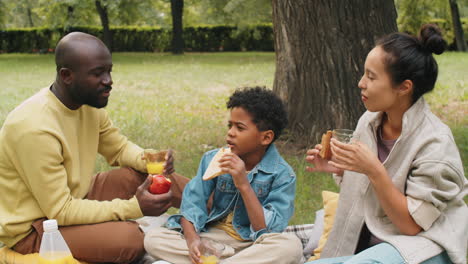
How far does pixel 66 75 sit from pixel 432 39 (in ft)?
7.37

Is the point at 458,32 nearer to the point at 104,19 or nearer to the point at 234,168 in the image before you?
the point at 104,19

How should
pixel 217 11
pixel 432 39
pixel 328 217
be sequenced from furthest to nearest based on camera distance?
pixel 217 11 < pixel 328 217 < pixel 432 39

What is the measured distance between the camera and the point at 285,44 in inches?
257

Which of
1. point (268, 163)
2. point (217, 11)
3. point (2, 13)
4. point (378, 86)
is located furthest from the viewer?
point (217, 11)

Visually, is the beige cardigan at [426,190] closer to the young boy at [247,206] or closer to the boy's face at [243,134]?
the young boy at [247,206]

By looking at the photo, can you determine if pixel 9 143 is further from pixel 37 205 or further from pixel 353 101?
pixel 353 101

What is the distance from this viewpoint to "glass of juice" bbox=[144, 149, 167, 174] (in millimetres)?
3797

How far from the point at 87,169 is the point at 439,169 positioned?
2.34 meters

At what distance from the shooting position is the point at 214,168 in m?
3.49

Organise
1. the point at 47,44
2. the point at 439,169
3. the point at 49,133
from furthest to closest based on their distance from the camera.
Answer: the point at 47,44, the point at 49,133, the point at 439,169

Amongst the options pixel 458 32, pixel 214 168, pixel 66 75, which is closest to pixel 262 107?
pixel 214 168

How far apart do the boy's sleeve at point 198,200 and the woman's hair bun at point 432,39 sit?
166cm

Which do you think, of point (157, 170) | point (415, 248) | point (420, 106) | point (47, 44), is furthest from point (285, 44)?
point (47, 44)

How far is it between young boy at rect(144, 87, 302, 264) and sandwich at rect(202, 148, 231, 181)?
85 mm
